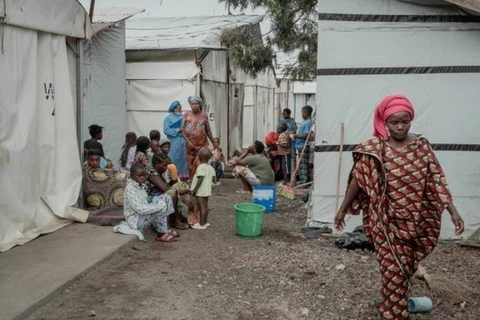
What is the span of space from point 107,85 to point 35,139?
4.09 meters

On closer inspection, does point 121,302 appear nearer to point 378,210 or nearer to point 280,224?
point 378,210

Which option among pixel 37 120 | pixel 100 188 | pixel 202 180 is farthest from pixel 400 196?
pixel 100 188

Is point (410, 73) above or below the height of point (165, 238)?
above

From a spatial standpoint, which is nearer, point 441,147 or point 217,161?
point 441,147

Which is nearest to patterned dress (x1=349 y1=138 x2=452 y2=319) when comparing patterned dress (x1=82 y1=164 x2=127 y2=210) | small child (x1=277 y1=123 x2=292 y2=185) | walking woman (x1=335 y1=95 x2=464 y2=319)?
walking woman (x1=335 y1=95 x2=464 y2=319)

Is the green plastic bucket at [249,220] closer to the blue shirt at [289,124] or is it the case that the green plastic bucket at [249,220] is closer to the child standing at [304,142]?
the child standing at [304,142]

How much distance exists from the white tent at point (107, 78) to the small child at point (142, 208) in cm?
303

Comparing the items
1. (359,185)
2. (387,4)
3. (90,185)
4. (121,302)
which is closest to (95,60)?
(90,185)

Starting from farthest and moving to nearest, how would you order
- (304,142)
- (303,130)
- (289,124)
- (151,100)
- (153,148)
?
(151,100) < (289,124) < (304,142) < (303,130) < (153,148)

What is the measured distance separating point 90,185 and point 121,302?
10.3 feet

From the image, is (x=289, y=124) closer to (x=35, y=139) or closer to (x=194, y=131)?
(x=194, y=131)

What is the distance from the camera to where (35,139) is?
598 cm

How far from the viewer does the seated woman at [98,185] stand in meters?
7.27

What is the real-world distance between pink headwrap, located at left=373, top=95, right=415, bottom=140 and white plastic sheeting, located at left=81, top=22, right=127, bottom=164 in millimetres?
6072
